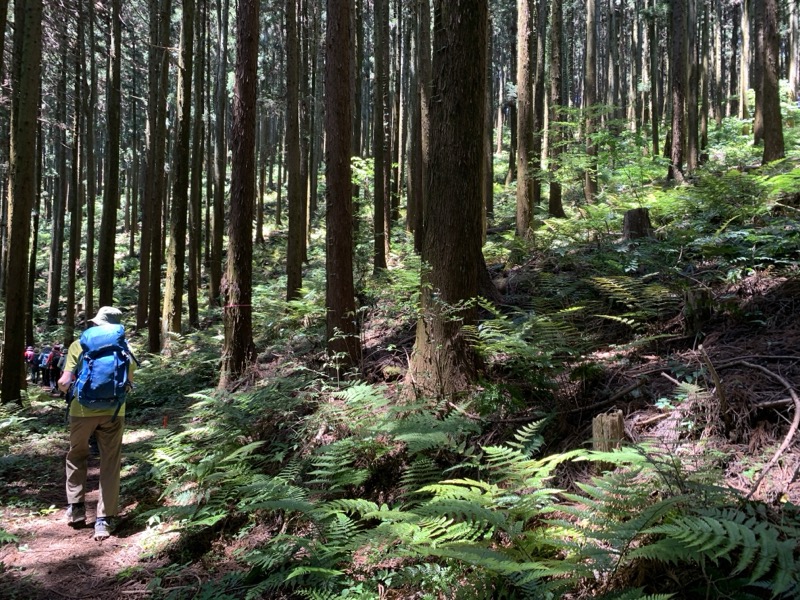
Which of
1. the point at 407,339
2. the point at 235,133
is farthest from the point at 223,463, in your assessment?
the point at 235,133

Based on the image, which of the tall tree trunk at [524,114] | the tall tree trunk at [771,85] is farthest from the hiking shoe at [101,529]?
the tall tree trunk at [771,85]

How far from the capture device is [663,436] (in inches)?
142

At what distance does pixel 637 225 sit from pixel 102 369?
294 inches

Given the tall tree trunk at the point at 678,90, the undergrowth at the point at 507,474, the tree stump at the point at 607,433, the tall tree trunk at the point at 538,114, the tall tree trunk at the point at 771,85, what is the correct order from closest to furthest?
the undergrowth at the point at 507,474
the tree stump at the point at 607,433
the tall tree trunk at the point at 771,85
the tall tree trunk at the point at 538,114
the tall tree trunk at the point at 678,90

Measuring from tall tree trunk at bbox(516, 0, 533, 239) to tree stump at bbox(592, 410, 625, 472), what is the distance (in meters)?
7.12

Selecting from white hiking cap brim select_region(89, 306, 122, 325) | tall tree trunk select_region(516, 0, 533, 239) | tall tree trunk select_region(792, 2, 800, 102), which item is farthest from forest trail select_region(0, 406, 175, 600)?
tall tree trunk select_region(792, 2, 800, 102)

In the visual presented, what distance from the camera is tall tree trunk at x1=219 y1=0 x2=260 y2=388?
8.28 metres

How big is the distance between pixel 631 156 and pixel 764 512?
15084mm

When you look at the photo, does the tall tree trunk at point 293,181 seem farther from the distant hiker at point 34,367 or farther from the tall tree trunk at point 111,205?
the distant hiker at point 34,367

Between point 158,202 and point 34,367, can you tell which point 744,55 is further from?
point 34,367

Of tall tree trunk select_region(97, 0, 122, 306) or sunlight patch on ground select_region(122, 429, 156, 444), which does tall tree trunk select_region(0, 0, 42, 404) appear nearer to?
sunlight patch on ground select_region(122, 429, 156, 444)

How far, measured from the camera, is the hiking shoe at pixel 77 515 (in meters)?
5.10

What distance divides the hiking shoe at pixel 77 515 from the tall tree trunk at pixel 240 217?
322cm

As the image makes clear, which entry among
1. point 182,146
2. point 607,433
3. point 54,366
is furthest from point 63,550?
point 54,366
